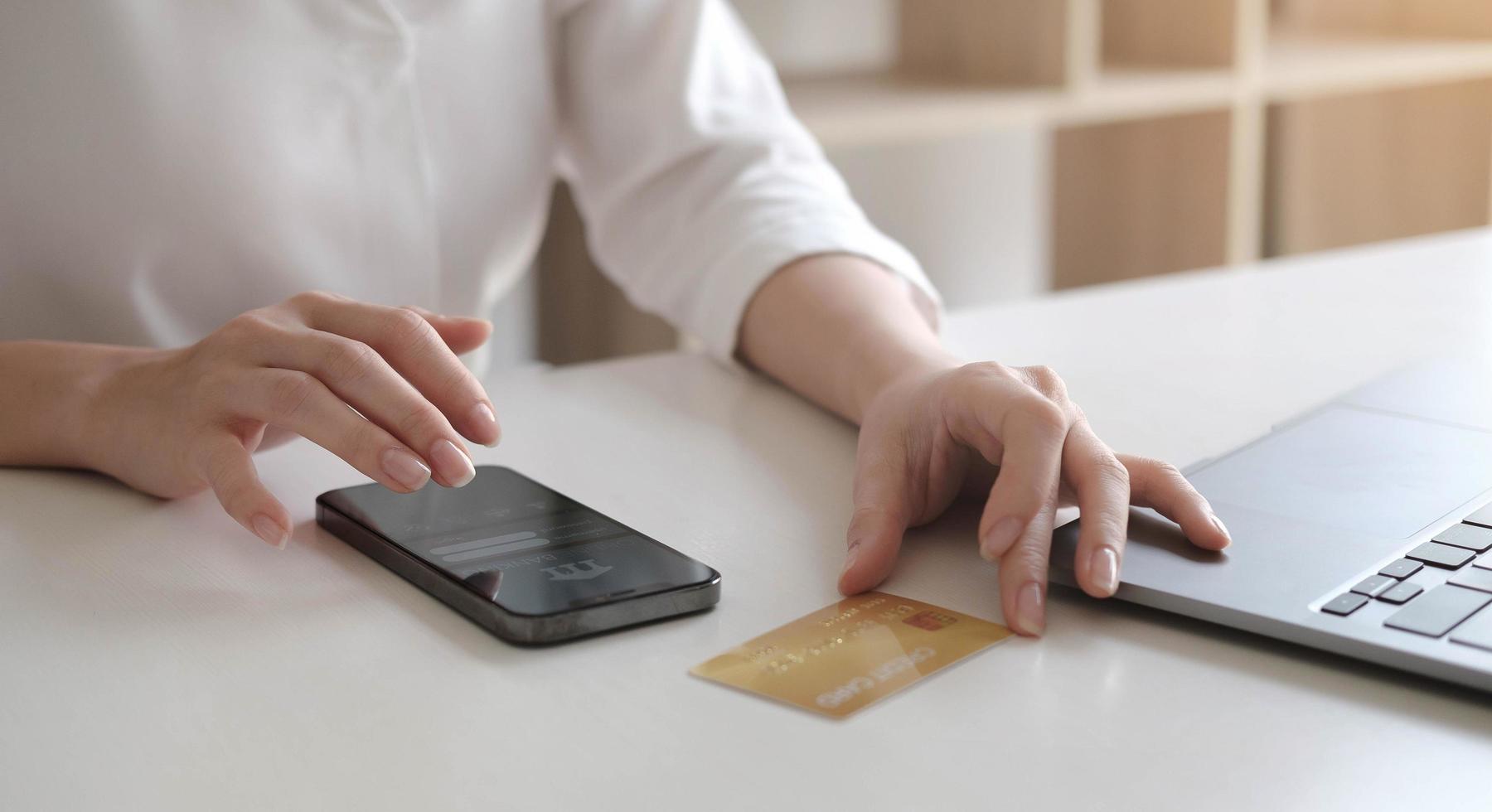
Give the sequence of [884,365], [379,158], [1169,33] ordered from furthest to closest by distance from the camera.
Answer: [1169,33] < [379,158] < [884,365]

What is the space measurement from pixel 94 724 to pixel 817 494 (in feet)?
1.02

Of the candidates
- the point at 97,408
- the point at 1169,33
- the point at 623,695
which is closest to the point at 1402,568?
the point at 623,695

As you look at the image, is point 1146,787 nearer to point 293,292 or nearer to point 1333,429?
point 1333,429

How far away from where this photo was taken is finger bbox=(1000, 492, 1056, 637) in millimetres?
479

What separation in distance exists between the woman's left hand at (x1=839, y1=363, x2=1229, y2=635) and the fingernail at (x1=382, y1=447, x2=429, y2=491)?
0.53 feet

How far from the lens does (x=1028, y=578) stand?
1.60 ft

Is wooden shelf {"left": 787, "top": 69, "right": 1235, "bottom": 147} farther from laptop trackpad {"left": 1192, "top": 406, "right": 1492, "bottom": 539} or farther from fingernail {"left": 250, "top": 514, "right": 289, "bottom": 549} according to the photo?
fingernail {"left": 250, "top": 514, "right": 289, "bottom": 549}

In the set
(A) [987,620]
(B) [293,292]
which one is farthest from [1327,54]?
(A) [987,620]

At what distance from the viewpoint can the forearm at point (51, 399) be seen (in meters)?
0.63

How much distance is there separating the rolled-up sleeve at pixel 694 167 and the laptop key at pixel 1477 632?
17.4 inches

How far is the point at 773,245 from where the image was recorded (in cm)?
84

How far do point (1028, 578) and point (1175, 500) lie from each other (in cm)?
7

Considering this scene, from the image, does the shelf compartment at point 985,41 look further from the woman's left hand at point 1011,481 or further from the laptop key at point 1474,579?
the laptop key at point 1474,579

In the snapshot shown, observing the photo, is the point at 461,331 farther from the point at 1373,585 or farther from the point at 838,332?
the point at 1373,585
